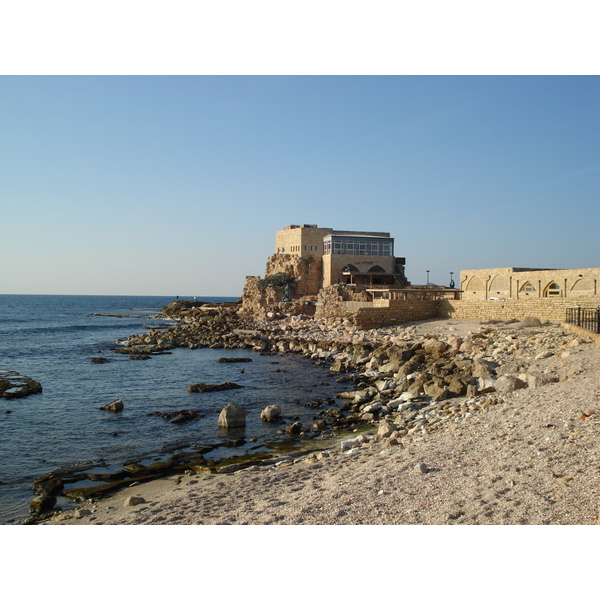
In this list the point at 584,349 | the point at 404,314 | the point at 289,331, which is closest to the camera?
the point at 584,349

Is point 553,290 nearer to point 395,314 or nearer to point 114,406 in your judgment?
point 395,314

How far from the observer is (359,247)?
46.5 metres

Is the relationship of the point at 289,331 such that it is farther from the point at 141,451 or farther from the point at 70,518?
the point at 70,518

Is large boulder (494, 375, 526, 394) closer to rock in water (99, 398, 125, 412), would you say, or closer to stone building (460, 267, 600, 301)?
rock in water (99, 398, 125, 412)

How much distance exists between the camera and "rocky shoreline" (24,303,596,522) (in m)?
9.20

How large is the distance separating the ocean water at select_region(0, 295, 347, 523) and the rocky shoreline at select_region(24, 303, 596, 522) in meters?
0.88

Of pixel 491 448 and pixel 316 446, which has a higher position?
pixel 491 448

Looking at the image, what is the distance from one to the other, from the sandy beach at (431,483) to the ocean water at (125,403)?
217cm

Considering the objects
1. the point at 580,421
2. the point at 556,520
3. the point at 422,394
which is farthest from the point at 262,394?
the point at 556,520

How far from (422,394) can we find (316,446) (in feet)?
14.1

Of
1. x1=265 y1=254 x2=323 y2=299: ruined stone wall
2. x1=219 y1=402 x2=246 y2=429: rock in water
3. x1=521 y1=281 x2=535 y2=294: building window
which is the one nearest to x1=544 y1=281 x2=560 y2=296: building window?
x1=521 y1=281 x2=535 y2=294: building window

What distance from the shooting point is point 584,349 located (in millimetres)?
12984

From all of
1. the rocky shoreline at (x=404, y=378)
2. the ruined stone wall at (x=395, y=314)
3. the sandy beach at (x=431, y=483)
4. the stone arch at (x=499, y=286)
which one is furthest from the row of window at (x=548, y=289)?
the sandy beach at (x=431, y=483)

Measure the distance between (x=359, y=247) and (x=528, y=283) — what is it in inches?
758
